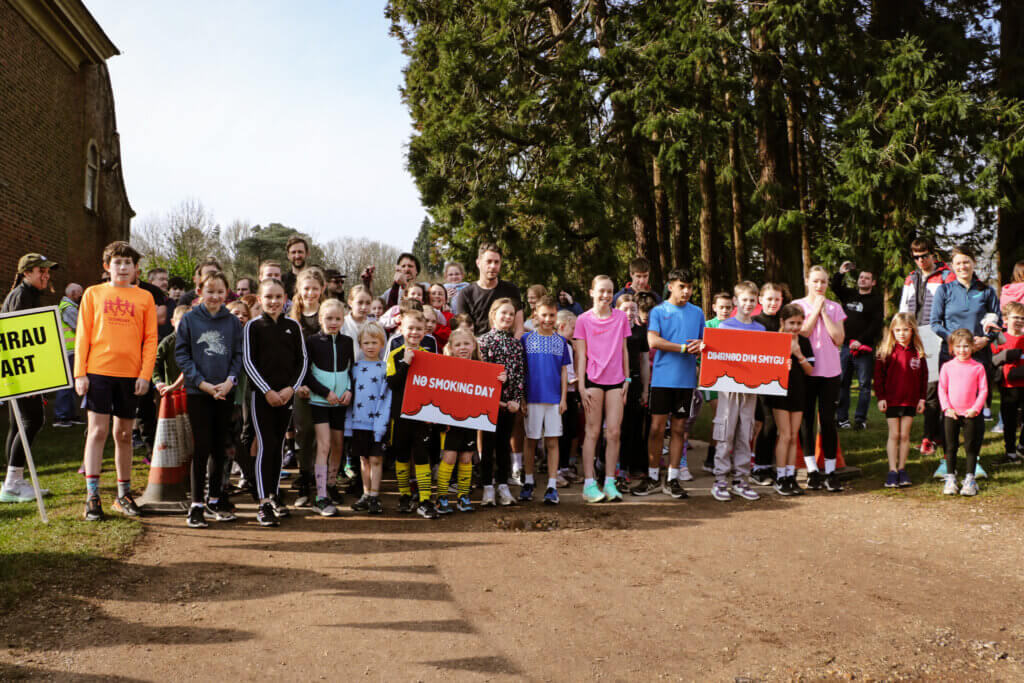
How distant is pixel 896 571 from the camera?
193 inches

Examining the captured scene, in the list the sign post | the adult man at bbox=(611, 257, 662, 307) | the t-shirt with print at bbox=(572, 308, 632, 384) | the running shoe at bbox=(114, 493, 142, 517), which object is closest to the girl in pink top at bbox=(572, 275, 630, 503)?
the t-shirt with print at bbox=(572, 308, 632, 384)

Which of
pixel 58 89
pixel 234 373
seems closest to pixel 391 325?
pixel 234 373

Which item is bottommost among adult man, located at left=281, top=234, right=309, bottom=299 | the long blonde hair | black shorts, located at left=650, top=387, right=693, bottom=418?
black shorts, located at left=650, top=387, right=693, bottom=418

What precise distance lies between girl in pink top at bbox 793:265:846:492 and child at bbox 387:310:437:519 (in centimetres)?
393

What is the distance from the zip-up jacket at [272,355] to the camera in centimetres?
614

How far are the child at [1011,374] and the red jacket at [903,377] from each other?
1.19 meters

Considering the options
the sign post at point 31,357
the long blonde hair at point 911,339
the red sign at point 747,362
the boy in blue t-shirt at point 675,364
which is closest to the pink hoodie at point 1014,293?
the long blonde hair at point 911,339

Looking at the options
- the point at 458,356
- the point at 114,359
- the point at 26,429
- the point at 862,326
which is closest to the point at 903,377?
the point at 862,326

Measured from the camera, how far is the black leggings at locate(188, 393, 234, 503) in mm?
6047

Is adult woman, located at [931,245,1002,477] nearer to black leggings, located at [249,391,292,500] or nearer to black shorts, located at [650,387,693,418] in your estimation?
black shorts, located at [650,387,693,418]

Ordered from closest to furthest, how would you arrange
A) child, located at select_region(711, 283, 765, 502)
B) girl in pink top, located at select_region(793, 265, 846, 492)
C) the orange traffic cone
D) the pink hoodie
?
1. the orange traffic cone
2. child, located at select_region(711, 283, 765, 502)
3. girl in pink top, located at select_region(793, 265, 846, 492)
4. the pink hoodie

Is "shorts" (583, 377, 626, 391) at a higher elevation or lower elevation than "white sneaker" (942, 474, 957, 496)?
higher

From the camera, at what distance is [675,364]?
713 centimetres

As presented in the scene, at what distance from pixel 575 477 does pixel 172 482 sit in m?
4.16
